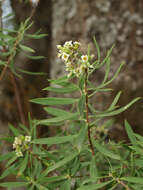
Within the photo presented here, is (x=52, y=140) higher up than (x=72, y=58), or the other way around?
(x=72, y=58)

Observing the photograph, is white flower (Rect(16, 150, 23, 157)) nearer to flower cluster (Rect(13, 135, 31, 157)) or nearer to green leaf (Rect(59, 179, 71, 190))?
flower cluster (Rect(13, 135, 31, 157))

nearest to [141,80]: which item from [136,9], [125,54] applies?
[125,54]

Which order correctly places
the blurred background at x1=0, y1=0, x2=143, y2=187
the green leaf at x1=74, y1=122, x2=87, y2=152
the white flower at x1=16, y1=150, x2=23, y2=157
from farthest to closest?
the blurred background at x1=0, y1=0, x2=143, y2=187 → the white flower at x1=16, y1=150, x2=23, y2=157 → the green leaf at x1=74, y1=122, x2=87, y2=152

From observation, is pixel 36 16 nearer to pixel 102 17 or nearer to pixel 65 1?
pixel 65 1

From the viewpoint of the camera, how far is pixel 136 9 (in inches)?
68.4

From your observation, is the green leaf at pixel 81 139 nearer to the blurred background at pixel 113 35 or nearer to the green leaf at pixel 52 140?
the green leaf at pixel 52 140

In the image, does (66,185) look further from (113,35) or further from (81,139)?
(113,35)

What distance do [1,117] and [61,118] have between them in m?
1.81

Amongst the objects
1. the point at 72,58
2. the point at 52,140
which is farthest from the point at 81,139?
the point at 72,58

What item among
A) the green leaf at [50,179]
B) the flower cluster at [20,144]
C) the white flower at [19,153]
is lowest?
the green leaf at [50,179]

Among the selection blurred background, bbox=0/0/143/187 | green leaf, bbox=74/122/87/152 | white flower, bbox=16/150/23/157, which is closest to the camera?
green leaf, bbox=74/122/87/152

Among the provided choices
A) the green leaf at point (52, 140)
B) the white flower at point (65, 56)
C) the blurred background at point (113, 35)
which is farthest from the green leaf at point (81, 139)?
the blurred background at point (113, 35)

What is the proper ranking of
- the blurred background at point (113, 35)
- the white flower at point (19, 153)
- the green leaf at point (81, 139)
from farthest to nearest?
the blurred background at point (113, 35) < the white flower at point (19, 153) < the green leaf at point (81, 139)

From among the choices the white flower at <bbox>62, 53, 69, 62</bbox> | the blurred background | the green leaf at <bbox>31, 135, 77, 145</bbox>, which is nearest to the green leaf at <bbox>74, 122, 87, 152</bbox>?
the green leaf at <bbox>31, 135, 77, 145</bbox>
